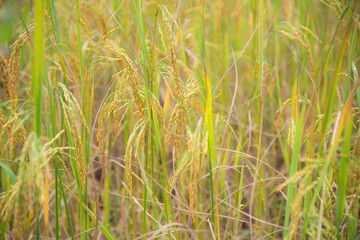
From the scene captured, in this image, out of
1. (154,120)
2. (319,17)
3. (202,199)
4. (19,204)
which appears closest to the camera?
(19,204)

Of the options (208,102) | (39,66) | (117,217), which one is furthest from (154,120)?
(117,217)

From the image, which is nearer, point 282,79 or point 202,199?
point 202,199

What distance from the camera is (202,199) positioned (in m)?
1.46

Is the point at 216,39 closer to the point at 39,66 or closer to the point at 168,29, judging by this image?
the point at 168,29

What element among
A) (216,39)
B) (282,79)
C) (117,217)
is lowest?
(117,217)

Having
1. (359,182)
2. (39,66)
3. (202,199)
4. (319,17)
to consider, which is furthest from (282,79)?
(39,66)

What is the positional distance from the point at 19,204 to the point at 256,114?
114 cm

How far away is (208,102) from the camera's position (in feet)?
3.17

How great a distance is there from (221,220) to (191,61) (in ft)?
3.12

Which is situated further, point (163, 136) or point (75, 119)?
point (163, 136)

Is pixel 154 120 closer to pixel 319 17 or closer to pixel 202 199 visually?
pixel 202 199

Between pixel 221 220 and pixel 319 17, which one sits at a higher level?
pixel 319 17

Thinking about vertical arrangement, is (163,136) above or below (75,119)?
below

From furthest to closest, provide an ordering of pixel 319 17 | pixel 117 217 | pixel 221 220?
pixel 319 17 < pixel 117 217 < pixel 221 220
